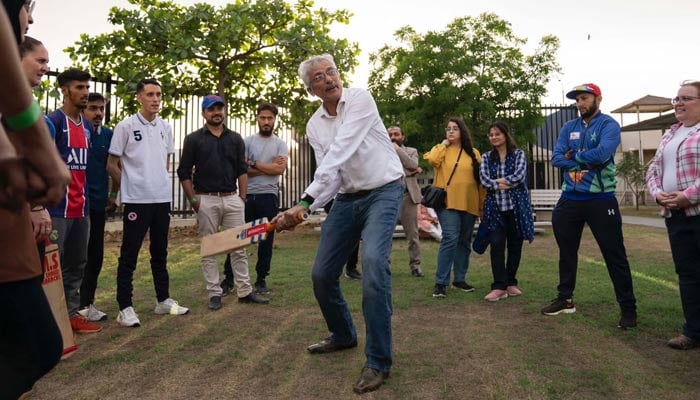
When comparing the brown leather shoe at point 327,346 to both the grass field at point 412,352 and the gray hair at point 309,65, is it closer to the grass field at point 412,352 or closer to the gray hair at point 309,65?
the grass field at point 412,352

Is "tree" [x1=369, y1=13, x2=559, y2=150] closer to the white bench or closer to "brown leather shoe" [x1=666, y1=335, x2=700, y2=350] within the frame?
the white bench

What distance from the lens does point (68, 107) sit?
4.52 meters

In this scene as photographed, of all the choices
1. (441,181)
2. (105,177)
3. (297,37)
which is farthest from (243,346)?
(297,37)

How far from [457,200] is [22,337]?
5206 millimetres

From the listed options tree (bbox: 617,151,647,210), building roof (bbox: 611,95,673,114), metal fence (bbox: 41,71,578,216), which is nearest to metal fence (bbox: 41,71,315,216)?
metal fence (bbox: 41,71,578,216)

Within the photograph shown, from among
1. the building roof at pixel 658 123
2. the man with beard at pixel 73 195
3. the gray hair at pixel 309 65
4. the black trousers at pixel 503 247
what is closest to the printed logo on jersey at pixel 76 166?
the man with beard at pixel 73 195

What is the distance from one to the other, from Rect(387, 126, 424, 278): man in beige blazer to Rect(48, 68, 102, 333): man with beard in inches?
155

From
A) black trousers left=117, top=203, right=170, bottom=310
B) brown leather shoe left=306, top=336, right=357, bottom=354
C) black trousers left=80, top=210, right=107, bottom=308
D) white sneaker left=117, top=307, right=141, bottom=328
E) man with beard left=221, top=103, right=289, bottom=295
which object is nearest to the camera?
brown leather shoe left=306, top=336, right=357, bottom=354

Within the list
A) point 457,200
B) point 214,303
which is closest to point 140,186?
point 214,303

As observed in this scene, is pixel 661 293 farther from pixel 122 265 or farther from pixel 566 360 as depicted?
pixel 122 265

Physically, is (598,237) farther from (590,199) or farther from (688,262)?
(688,262)

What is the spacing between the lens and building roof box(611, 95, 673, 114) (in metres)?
35.6

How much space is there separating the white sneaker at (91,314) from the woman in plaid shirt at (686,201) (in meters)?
4.93

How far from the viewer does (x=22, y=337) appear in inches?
65.8
